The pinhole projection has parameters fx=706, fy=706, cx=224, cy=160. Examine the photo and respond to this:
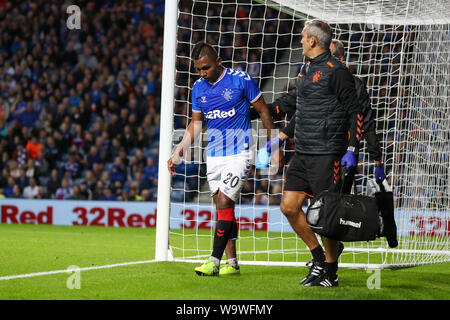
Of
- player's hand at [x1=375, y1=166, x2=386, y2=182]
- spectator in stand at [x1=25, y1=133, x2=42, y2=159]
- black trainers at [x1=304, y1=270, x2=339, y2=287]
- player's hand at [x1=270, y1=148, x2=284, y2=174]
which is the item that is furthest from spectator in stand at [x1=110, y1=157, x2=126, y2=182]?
player's hand at [x1=375, y1=166, x2=386, y2=182]

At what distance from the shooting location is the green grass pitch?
4.89m

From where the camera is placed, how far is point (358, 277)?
6.28m

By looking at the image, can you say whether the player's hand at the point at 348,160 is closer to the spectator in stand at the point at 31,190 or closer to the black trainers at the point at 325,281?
the black trainers at the point at 325,281

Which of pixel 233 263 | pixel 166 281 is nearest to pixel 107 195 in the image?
pixel 233 263

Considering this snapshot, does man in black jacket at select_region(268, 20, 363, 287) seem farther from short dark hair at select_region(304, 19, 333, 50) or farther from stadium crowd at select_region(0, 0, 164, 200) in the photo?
stadium crowd at select_region(0, 0, 164, 200)

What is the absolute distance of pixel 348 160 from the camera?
5.08 metres

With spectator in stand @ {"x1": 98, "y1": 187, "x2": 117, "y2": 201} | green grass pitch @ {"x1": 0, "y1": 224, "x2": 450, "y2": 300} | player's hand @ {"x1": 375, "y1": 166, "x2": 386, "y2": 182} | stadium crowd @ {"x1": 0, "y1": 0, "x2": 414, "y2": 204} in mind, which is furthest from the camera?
stadium crowd @ {"x1": 0, "y1": 0, "x2": 414, "y2": 204}

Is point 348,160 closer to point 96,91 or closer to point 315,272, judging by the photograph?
point 315,272

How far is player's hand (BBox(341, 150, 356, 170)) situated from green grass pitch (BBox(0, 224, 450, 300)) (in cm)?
93

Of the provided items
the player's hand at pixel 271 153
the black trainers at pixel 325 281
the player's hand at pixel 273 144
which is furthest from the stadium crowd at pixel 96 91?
the black trainers at pixel 325 281

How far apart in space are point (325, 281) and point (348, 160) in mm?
986

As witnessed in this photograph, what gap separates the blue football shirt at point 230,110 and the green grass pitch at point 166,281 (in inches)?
45.4
